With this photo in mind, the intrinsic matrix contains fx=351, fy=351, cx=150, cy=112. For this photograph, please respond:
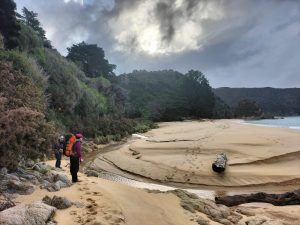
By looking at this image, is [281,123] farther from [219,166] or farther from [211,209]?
[211,209]

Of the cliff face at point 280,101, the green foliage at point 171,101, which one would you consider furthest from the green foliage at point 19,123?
the cliff face at point 280,101

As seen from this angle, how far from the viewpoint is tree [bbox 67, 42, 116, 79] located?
7319 centimetres

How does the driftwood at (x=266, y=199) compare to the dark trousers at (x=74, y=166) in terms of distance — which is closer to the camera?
the dark trousers at (x=74, y=166)

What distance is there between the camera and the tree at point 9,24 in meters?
32.0

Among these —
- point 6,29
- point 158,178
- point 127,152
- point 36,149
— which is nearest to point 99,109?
point 6,29

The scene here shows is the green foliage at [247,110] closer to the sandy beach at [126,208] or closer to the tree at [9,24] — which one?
the tree at [9,24]

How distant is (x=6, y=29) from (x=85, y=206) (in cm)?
2787

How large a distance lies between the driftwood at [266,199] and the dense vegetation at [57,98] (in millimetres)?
6710

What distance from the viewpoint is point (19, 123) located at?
35.9 feet

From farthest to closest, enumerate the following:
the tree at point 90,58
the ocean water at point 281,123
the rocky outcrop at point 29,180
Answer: the tree at point 90,58, the ocean water at point 281,123, the rocky outcrop at point 29,180

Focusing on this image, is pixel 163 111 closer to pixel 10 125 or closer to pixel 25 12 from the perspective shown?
pixel 25 12

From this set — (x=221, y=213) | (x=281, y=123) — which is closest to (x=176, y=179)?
(x=221, y=213)

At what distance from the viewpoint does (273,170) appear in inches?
660

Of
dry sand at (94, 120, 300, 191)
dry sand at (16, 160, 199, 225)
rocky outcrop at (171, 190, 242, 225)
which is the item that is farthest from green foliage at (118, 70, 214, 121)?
dry sand at (16, 160, 199, 225)
